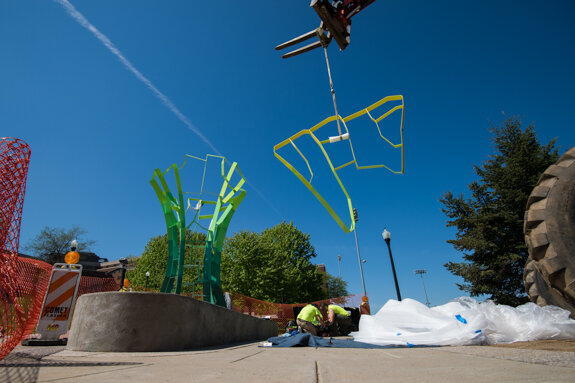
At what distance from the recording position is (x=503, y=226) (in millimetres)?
14844

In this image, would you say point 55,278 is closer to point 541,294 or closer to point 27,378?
point 27,378

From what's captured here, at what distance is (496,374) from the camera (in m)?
1.64

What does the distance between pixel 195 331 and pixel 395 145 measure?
4715 mm

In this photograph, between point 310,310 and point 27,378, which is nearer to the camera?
point 27,378

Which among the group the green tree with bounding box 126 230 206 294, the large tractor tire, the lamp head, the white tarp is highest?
the green tree with bounding box 126 230 206 294

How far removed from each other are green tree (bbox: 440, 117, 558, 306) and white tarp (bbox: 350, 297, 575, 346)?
12150 millimetres

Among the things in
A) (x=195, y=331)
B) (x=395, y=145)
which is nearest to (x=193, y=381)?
(x=195, y=331)

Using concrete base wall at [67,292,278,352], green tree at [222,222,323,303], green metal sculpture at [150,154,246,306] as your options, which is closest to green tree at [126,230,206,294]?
green tree at [222,222,323,303]

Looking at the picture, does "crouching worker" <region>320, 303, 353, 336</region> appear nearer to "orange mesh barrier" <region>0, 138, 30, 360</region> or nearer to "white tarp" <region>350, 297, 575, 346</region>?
"white tarp" <region>350, 297, 575, 346</region>

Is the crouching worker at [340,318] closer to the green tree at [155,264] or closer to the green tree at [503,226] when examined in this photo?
the green tree at [503,226]

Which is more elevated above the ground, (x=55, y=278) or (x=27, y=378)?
(x=55, y=278)

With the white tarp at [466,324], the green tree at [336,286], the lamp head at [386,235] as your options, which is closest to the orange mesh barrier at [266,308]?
the lamp head at [386,235]

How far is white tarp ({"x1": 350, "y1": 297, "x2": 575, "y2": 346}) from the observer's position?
4.01 m

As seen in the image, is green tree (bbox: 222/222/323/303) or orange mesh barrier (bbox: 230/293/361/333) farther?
green tree (bbox: 222/222/323/303)
